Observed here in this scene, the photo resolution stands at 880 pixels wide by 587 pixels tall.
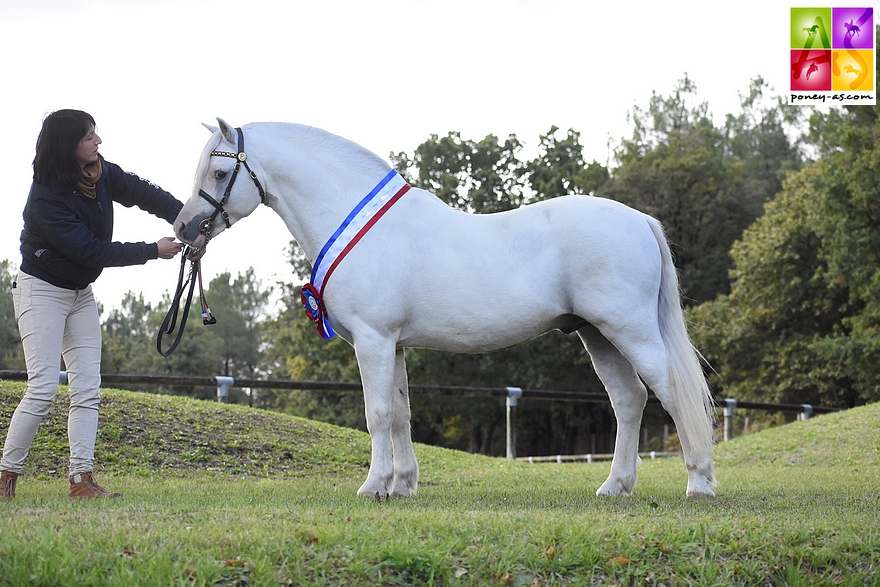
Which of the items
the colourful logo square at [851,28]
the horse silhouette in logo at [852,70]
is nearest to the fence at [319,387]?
the colourful logo square at [851,28]

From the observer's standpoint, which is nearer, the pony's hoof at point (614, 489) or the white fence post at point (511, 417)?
the pony's hoof at point (614, 489)

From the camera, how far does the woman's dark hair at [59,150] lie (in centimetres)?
531

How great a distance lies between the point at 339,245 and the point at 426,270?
0.62 m

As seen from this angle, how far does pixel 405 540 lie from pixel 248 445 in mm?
6168

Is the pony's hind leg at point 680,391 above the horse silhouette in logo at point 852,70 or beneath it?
beneath

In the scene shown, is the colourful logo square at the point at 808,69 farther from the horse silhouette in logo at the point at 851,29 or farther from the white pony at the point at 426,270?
the white pony at the point at 426,270

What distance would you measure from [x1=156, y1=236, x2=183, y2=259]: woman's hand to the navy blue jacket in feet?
0.15

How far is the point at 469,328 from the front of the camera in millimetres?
6062

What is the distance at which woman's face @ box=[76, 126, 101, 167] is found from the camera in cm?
538

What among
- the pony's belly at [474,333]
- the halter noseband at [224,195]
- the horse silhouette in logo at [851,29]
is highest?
the horse silhouette in logo at [851,29]

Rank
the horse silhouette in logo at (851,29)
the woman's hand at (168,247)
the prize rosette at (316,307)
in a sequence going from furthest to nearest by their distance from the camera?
1. the horse silhouette in logo at (851,29)
2. the prize rosette at (316,307)
3. the woman's hand at (168,247)

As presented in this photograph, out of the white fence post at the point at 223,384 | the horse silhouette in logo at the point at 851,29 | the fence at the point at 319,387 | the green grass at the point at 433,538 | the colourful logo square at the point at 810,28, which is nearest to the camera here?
the green grass at the point at 433,538

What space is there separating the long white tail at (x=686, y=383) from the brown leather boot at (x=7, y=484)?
14.4 feet

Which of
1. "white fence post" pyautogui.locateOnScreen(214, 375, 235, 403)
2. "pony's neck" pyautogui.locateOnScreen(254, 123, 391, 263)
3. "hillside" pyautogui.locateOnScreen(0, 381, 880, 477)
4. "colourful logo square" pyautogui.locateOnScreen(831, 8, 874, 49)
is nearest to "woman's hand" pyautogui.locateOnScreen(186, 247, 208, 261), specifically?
"pony's neck" pyautogui.locateOnScreen(254, 123, 391, 263)
